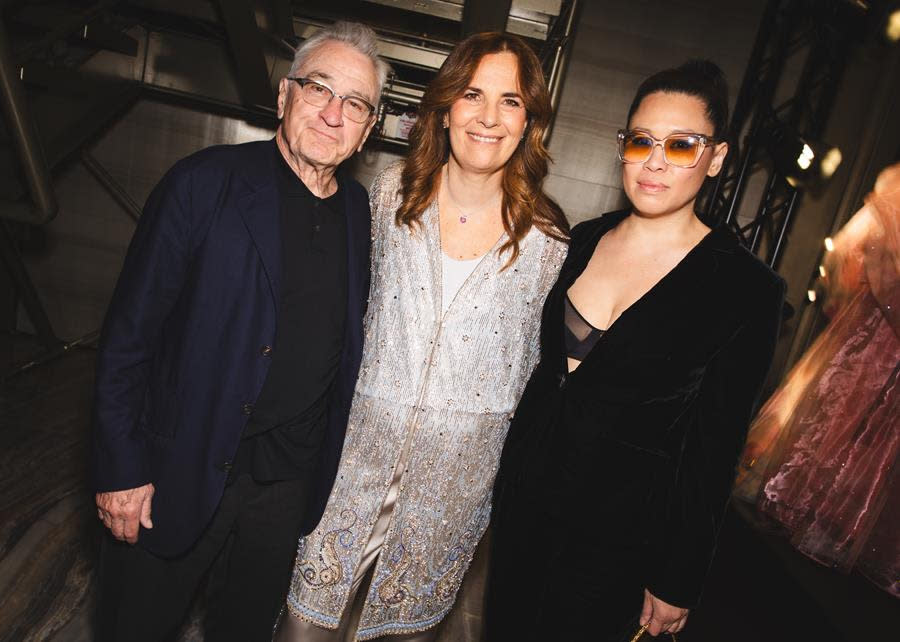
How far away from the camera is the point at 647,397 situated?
1535mm

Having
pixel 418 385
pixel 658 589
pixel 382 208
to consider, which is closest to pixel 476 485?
pixel 418 385

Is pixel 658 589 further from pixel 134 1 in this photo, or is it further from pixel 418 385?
pixel 134 1

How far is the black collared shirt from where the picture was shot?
158 cm

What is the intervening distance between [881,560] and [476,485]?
2833mm

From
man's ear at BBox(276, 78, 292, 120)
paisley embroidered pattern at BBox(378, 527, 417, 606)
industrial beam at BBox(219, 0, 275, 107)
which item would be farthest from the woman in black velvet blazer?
industrial beam at BBox(219, 0, 275, 107)

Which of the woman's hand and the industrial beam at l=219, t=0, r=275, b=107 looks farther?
the industrial beam at l=219, t=0, r=275, b=107

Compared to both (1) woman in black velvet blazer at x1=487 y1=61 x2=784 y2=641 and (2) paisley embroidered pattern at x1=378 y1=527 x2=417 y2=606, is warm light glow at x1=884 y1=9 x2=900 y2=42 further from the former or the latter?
(2) paisley embroidered pattern at x1=378 y1=527 x2=417 y2=606

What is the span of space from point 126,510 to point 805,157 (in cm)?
558

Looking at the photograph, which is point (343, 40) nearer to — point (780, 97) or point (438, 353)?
point (438, 353)

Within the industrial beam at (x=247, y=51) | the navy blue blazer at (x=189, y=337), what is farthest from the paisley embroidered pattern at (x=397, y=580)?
the industrial beam at (x=247, y=51)

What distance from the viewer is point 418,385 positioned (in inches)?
68.7

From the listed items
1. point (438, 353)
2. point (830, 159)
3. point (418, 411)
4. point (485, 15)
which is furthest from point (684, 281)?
point (830, 159)

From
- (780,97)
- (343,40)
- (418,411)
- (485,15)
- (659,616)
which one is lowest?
(659,616)

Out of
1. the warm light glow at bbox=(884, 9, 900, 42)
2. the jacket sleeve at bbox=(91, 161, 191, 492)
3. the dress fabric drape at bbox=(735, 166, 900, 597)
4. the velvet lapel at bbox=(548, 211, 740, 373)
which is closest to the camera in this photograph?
the jacket sleeve at bbox=(91, 161, 191, 492)
